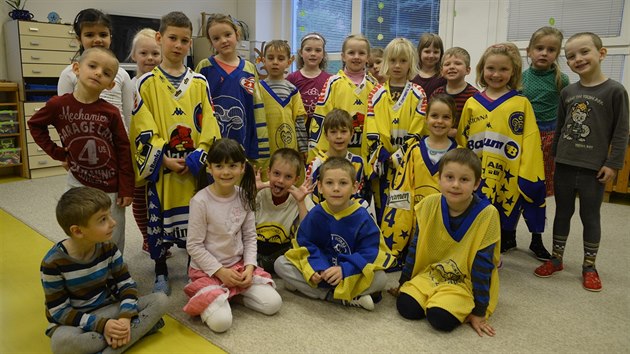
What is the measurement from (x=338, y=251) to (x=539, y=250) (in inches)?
54.8

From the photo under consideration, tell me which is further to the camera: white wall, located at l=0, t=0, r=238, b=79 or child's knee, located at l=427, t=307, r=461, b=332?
white wall, located at l=0, t=0, r=238, b=79

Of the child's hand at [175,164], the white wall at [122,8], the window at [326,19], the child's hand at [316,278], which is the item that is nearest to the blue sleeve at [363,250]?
the child's hand at [316,278]

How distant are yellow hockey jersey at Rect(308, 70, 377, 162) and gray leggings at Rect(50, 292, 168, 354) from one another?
124cm

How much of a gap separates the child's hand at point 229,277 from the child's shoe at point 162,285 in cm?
35

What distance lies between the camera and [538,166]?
2.36 meters

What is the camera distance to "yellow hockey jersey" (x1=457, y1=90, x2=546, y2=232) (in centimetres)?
236

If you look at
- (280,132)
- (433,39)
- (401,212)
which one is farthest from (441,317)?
(433,39)

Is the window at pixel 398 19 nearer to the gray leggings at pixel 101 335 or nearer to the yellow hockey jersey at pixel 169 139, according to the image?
the yellow hockey jersey at pixel 169 139

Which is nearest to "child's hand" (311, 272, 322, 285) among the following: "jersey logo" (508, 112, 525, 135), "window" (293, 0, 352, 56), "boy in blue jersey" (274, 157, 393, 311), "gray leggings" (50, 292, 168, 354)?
"boy in blue jersey" (274, 157, 393, 311)

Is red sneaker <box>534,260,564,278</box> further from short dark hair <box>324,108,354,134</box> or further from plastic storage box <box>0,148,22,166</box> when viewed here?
plastic storage box <box>0,148,22,166</box>

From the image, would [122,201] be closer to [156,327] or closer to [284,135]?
[156,327]

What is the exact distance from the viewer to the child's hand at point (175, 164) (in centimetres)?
212

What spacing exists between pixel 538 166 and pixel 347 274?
1.15m

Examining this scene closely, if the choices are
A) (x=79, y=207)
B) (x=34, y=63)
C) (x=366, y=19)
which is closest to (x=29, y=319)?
(x=79, y=207)
